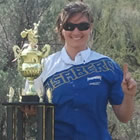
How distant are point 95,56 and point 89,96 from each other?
0.28m

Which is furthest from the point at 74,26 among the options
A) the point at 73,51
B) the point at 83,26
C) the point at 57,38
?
the point at 57,38

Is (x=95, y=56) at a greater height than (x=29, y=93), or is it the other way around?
(x=95, y=56)

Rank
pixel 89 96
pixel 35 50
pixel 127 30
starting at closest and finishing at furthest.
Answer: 1. pixel 89 96
2. pixel 35 50
3. pixel 127 30

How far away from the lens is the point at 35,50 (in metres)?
3.13

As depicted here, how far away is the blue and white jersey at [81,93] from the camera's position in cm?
293

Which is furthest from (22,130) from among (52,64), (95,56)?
(95,56)

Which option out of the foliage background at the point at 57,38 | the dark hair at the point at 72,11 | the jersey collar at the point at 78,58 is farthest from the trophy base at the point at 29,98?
the foliage background at the point at 57,38

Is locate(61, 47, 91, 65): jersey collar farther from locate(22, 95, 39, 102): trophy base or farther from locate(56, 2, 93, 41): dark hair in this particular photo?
locate(22, 95, 39, 102): trophy base

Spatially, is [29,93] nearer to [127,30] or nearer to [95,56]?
[95,56]

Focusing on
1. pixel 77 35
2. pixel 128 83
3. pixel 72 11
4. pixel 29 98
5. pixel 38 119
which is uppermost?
pixel 72 11

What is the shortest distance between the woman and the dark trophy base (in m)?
0.05

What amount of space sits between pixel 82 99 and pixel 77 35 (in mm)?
388

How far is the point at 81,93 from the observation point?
9.64 feet

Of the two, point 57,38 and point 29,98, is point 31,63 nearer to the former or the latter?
point 29,98
